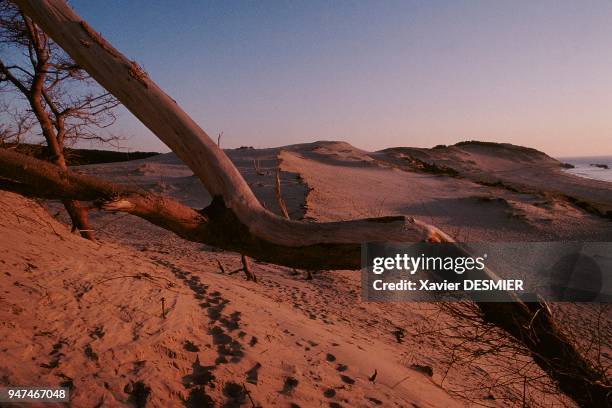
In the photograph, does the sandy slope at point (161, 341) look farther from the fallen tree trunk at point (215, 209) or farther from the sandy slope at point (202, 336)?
the fallen tree trunk at point (215, 209)

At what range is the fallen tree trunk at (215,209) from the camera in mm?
2398

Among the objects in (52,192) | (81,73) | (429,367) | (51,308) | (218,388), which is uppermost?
(81,73)

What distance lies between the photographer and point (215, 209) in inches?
97.0

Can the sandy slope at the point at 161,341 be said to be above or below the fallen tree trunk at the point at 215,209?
below

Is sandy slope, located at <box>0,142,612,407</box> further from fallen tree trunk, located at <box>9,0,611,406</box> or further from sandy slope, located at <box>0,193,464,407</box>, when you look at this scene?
fallen tree trunk, located at <box>9,0,611,406</box>

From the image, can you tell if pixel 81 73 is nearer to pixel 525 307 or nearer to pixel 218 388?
pixel 218 388

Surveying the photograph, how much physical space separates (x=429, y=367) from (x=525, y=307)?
5.57 ft

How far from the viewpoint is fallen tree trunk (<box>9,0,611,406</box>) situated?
2.40 metres

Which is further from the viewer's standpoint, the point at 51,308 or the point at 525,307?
the point at 51,308

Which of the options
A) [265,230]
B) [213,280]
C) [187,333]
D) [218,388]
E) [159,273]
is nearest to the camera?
[265,230]

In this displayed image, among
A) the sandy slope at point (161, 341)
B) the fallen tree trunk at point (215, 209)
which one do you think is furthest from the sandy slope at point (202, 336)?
the fallen tree trunk at point (215, 209)

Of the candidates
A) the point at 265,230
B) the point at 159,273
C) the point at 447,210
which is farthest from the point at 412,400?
the point at 447,210

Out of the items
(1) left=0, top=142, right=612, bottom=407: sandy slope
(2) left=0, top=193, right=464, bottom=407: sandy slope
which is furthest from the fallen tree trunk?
(2) left=0, top=193, right=464, bottom=407: sandy slope

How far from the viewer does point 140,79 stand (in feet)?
8.00
